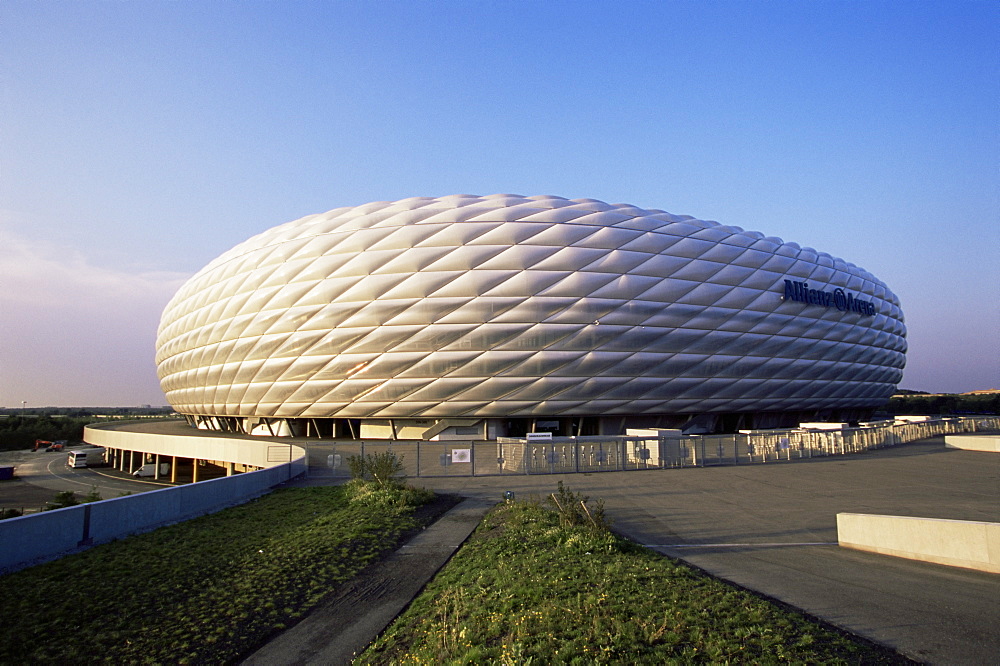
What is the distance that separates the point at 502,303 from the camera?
102 ft

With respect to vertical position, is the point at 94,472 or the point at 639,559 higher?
the point at 639,559

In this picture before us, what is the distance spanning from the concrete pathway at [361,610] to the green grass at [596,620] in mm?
245

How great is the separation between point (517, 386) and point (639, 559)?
24116 mm

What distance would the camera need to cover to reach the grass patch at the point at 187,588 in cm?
546

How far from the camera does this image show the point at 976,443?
26.6m

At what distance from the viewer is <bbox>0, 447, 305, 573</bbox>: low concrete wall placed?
7680 millimetres

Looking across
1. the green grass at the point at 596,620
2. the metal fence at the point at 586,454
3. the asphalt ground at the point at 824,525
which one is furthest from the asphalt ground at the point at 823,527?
the metal fence at the point at 586,454

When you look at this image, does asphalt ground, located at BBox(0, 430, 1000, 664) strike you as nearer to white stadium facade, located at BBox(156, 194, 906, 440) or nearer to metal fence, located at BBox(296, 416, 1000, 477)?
metal fence, located at BBox(296, 416, 1000, 477)

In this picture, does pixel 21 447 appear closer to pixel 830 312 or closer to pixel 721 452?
pixel 721 452

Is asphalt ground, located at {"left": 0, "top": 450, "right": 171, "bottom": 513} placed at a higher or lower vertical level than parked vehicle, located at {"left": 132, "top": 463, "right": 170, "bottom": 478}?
lower

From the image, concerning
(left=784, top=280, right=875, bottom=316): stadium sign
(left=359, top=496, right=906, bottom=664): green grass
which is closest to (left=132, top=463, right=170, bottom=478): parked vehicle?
(left=359, top=496, right=906, bottom=664): green grass

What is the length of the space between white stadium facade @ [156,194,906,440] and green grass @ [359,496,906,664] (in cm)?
2399

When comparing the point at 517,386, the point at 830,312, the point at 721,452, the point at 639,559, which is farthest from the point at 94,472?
the point at 830,312

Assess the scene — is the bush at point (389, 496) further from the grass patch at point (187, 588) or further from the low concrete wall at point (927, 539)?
the low concrete wall at point (927, 539)
